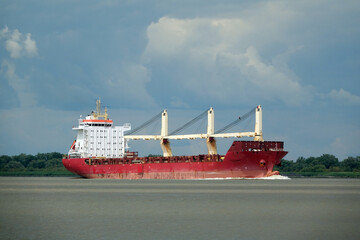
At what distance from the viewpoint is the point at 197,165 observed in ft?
193

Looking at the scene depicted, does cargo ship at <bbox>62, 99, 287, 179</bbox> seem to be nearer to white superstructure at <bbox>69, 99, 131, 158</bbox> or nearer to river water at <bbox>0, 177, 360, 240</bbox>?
white superstructure at <bbox>69, 99, 131, 158</bbox>

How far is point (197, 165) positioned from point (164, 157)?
6818 mm

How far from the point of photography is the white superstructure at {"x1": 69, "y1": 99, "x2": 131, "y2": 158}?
70.5m

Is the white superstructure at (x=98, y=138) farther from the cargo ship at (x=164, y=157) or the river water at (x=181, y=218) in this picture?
the river water at (x=181, y=218)

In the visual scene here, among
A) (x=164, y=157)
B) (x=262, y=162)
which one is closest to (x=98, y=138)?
(x=164, y=157)

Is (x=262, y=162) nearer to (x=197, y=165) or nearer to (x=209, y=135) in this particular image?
(x=197, y=165)

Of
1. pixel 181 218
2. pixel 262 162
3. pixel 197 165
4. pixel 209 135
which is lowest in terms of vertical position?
pixel 181 218

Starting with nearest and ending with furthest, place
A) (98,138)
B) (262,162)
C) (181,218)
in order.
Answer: (181,218)
(262,162)
(98,138)

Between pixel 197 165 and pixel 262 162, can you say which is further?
pixel 197 165

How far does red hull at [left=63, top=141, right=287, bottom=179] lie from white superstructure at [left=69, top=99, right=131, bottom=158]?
1.99 meters

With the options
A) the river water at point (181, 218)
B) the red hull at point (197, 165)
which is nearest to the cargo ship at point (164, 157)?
the red hull at point (197, 165)

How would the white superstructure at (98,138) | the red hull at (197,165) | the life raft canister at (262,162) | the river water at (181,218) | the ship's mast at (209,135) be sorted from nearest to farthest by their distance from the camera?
the river water at (181,218) → the red hull at (197,165) → the life raft canister at (262,162) → the ship's mast at (209,135) → the white superstructure at (98,138)

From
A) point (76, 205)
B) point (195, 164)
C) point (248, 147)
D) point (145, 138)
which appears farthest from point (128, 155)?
point (76, 205)

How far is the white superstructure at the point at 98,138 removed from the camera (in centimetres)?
7050
